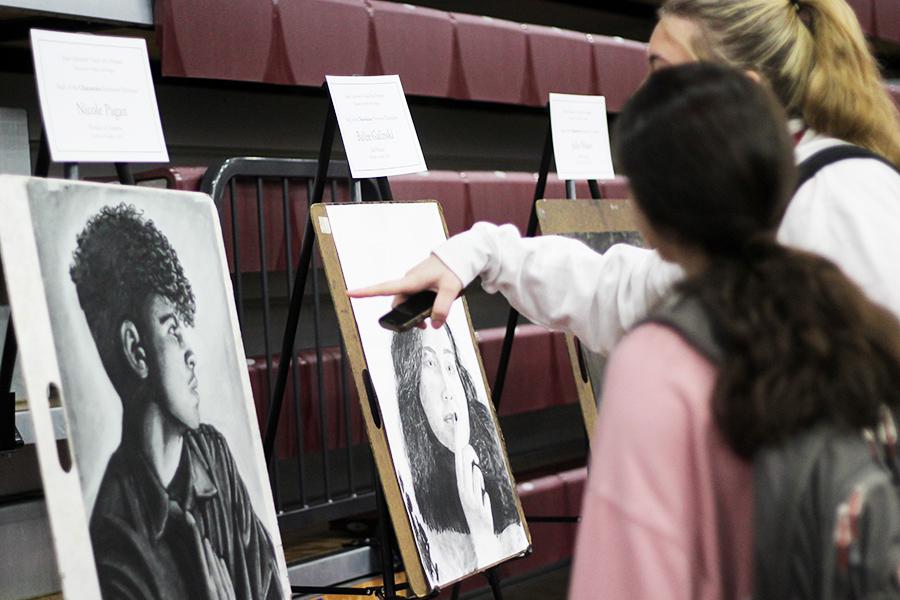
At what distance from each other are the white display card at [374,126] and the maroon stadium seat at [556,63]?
189 cm

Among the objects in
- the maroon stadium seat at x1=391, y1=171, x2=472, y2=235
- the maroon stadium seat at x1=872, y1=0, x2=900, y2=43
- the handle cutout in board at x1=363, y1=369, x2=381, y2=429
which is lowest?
the handle cutout in board at x1=363, y1=369, x2=381, y2=429

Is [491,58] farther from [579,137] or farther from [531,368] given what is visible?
[579,137]

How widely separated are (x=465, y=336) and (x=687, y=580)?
1291 mm

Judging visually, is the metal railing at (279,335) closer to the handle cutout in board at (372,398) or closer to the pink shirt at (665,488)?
the handle cutout in board at (372,398)

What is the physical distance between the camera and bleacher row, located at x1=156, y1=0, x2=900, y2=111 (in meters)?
2.73

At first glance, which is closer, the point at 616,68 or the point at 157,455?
the point at 157,455

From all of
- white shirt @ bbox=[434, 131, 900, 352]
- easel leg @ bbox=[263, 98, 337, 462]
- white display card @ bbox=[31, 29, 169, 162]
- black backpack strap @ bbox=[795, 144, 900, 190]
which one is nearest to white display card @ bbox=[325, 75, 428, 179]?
easel leg @ bbox=[263, 98, 337, 462]

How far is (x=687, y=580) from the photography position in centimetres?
77

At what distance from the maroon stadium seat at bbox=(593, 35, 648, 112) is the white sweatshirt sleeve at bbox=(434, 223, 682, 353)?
2764 mm

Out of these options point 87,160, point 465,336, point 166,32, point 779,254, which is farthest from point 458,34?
point 779,254

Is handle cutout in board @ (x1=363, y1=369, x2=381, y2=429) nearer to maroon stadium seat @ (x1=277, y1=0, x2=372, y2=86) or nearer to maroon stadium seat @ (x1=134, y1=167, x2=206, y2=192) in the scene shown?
maroon stadium seat @ (x1=134, y1=167, x2=206, y2=192)

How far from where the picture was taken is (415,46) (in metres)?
3.40

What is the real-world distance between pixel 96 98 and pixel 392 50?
1.91 metres

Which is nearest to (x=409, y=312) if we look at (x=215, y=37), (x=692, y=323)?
(x=692, y=323)
